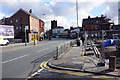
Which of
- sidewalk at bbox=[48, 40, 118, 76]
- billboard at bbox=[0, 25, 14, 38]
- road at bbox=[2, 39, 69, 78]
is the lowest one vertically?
road at bbox=[2, 39, 69, 78]

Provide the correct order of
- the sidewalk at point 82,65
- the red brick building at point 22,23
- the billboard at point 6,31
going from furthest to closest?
the red brick building at point 22,23 → the billboard at point 6,31 → the sidewalk at point 82,65

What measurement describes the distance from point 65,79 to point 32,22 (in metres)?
48.1

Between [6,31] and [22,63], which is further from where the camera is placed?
[6,31]

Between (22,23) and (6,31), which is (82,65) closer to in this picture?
(6,31)

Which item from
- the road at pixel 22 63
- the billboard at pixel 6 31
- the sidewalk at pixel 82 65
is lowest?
the road at pixel 22 63

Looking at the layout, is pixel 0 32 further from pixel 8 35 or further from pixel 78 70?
pixel 78 70

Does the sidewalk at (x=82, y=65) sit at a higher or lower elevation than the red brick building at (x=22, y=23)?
lower

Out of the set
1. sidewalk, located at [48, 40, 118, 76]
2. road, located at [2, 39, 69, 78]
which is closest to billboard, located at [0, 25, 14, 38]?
road, located at [2, 39, 69, 78]

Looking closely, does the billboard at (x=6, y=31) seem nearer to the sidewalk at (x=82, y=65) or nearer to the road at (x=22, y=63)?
the road at (x=22, y=63)

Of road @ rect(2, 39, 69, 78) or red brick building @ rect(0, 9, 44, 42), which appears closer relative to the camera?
road @ rect(2, 39, 69, 78)

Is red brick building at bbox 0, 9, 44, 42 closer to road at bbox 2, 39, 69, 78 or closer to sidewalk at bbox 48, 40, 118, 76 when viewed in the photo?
road at bbox 2, 39, 69, 78

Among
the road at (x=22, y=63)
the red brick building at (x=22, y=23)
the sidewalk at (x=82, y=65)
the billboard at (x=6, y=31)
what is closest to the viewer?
the sidewalk at (x=82, y=65)

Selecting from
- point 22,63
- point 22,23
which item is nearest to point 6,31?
point 22,23

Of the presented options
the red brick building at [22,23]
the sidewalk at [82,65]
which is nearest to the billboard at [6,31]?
the red brick building at [22,23]
